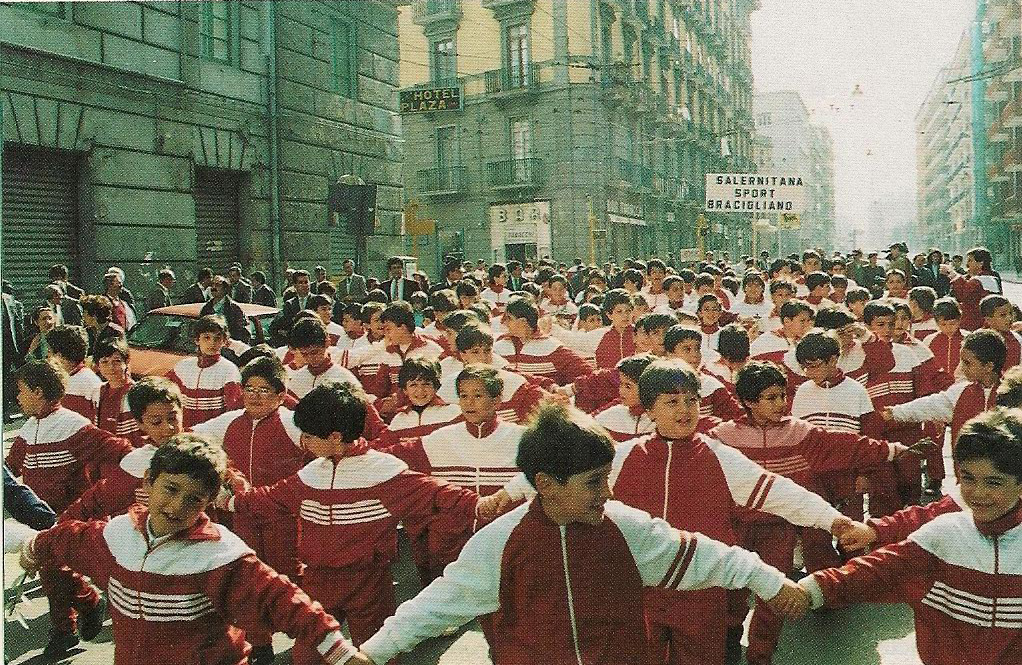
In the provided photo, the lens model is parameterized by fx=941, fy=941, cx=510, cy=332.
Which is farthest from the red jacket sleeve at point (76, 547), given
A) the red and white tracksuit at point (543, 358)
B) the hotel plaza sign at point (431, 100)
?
the hotel plaza sign at point (431, 100)

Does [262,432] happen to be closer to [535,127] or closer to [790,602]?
[790,602]

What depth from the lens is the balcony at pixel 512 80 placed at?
3056 centimetres

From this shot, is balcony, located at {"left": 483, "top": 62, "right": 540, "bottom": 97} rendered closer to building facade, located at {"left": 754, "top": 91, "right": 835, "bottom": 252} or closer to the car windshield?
the car windshield

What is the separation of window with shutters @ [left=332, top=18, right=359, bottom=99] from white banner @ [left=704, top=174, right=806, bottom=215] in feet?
23.3

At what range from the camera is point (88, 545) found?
2975mm

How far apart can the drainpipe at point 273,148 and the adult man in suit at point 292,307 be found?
4540mm

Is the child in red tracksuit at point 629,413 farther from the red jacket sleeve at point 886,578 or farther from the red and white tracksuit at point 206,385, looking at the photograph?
the red and white tracksuit at point 206,385

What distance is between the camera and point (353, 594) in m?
3.63

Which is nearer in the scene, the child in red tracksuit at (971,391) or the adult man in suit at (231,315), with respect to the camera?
the child in red tracksuit at (971,391)

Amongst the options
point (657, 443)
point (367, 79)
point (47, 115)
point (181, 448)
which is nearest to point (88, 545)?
point (181, 448)

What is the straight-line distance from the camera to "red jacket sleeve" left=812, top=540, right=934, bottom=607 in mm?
2715

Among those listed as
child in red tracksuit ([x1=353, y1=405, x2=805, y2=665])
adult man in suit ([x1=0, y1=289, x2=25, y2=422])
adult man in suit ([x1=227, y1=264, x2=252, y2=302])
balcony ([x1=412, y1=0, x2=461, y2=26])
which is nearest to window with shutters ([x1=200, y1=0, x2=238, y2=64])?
adult man in suit ([x1=227, y1=264, x2=252, y2=302])

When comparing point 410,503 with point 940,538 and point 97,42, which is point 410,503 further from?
point 97,42

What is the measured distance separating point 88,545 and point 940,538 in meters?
2.58
